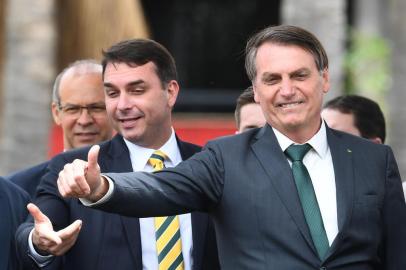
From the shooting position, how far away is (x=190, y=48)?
58.4ft

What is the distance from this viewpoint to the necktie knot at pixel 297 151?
5.21 metres

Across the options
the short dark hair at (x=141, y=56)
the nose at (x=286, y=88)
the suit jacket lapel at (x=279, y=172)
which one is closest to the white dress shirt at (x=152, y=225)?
the short dark hair at (x=141, y=56)

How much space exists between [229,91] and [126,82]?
11728 millimetres

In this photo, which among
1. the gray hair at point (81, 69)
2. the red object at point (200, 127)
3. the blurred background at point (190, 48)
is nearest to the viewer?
the gray hair at point (81, 69)

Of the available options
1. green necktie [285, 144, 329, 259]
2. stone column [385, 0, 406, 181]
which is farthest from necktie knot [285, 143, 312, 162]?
stone column [385, 0, 406, 181]

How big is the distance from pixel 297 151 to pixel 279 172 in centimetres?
12

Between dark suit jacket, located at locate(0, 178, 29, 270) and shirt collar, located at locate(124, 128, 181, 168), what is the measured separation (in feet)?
1.68

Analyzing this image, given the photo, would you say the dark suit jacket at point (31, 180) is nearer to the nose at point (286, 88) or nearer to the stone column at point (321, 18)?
the nose at point (286, 88)

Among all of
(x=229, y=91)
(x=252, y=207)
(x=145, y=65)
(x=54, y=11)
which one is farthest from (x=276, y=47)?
(x=229, y=91)

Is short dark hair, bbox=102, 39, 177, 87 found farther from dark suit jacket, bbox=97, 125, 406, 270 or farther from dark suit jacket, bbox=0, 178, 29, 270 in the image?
dark suit jacket, bbox=97, 125, 406, 270

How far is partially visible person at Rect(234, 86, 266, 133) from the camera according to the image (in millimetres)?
6828

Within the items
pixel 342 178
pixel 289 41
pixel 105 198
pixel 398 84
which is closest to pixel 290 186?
pixel 342 178

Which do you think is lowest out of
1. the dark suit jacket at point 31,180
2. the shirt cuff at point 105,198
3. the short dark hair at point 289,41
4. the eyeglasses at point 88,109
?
the shirt cuff at point 105,198

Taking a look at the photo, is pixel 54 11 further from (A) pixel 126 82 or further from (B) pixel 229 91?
(A) pixel 126 82
